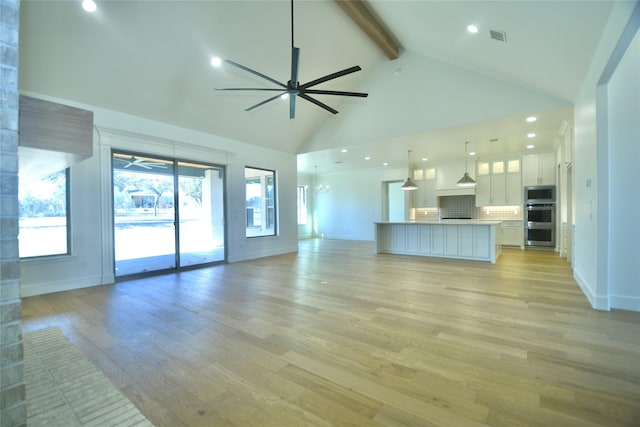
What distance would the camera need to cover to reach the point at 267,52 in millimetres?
4984

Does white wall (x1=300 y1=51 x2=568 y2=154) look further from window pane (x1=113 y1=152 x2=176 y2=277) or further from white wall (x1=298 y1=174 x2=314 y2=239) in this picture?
white wall (x1=298 y1=174 x2=314 y2=239)

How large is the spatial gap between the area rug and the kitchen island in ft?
20.7

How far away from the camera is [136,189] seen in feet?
16.7

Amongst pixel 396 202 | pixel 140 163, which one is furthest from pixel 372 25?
pixel 396 202

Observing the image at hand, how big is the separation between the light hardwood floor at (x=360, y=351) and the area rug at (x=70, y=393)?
93mm

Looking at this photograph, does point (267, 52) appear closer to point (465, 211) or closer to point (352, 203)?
point (352, 203)

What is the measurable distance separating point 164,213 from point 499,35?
6.10 m

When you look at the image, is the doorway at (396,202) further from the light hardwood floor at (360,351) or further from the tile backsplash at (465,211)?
the light hardwood floor at (360,351)

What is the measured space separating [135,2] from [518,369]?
551cm

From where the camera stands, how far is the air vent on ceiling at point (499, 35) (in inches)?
142

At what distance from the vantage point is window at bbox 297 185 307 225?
11930 millimetres


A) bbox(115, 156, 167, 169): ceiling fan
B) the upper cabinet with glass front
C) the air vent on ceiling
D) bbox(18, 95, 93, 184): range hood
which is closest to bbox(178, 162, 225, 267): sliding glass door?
bbox(115, 156, 167, 169): ceiling fan

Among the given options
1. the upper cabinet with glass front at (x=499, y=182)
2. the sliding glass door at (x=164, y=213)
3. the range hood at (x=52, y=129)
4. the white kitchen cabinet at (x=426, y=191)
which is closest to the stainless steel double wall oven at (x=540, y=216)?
the upper cabinet with glass front at (x=499, y=182)

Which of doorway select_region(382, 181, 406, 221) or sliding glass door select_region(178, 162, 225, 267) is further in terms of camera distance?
doorway select_region(382, 181, 406, 221)
